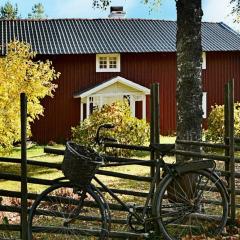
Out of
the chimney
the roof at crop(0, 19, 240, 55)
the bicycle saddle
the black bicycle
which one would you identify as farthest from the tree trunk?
the chimney

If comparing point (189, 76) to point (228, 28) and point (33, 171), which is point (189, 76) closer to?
point (33, 171)

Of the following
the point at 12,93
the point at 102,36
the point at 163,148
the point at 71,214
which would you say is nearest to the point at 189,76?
the point at 163,148

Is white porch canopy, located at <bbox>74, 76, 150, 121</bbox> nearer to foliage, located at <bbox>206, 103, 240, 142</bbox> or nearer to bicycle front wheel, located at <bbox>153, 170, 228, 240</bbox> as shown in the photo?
foliage, located at <bbox>206, 103, 240, 142</bbox>

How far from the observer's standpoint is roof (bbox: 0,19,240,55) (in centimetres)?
3209

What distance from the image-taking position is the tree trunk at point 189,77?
8383 mm

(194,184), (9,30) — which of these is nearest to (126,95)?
(9,30)

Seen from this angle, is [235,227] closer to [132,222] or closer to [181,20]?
[132,222]

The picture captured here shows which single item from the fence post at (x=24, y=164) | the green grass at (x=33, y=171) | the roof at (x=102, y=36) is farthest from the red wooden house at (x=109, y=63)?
the fence post at (x=24, y=164)

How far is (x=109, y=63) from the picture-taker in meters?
32.9

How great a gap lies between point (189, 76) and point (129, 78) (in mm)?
24673

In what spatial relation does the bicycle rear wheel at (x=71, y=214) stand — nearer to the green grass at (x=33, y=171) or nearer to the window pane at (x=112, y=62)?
the green grass at (x=33, y=171)

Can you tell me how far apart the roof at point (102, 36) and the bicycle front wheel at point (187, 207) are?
25.0 m

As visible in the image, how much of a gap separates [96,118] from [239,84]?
1495 centimetres

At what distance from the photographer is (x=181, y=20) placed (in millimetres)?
8625
